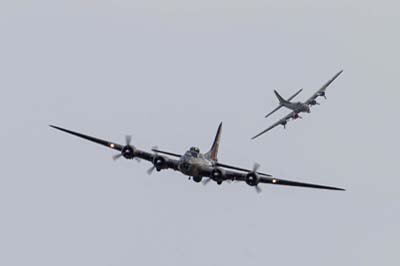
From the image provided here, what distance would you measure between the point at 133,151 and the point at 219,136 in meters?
13.9

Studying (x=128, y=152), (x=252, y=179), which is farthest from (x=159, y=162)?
(x=252, y=179)

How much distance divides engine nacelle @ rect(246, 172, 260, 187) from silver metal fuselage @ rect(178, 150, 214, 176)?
4.37 metres

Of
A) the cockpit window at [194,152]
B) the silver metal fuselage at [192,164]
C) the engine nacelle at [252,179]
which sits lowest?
the engine nacelle at [252,179]

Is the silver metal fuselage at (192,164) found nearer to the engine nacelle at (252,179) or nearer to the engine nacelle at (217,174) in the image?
the engine nacelle at (217,174)

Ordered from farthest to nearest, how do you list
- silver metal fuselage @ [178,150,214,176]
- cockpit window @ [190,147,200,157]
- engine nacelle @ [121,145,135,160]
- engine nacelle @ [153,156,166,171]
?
engine nacelle @ [121,145,135,160]
engine nacelle @ [153,156,166,171]
cockpit window @ [190,147,200,157]
silver metal fuselage @ [178,150,214,176]

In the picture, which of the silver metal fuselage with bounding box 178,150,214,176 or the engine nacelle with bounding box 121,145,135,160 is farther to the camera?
the engine nacelle with bounding box 121,145,135,160

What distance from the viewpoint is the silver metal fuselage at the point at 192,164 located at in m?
83.1

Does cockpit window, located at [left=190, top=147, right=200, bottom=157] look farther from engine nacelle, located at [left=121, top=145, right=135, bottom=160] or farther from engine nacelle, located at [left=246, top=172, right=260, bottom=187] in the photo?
engine nacelle, located at [left=121, top=145, right=135, bottom=160]

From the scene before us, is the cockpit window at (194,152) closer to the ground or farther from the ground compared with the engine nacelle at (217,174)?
farther from the ground

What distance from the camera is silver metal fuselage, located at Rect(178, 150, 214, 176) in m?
83.1

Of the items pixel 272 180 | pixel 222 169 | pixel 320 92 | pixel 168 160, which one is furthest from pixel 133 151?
pixel 320 92

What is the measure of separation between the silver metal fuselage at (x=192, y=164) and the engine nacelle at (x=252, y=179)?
4.37 m

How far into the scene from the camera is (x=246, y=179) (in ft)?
277

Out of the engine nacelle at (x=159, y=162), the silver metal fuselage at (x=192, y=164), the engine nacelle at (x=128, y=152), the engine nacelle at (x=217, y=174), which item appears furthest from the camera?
the engine nacelle at (x=128, y=152)
